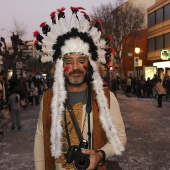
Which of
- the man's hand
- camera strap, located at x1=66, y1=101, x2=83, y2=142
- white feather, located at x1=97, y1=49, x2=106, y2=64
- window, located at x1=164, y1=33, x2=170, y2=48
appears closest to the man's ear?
white feather, located at x1=97, y1=49, x2=106, y2=64

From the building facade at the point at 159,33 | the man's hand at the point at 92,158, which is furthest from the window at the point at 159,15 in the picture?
the man's hand at the point at 92,158

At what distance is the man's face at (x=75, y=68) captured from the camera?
2.61m

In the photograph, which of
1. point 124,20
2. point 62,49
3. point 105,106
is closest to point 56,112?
point 105,106

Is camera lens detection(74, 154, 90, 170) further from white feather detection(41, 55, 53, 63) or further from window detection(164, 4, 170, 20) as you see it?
window detection(164, 4, 170, 20)

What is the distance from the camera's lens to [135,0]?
157 feet

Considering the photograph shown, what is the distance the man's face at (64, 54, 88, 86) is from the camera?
261cm

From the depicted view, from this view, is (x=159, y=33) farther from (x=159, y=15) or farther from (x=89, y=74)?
(x=89, y=74)

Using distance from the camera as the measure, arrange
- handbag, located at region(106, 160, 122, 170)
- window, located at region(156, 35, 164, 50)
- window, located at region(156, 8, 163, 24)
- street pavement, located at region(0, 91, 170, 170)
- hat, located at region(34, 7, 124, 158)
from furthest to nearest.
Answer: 1. window, located at region(156, 35, 164, 50)
2. window, located at region(156, 8, 163, 24)
3. street pavement, located at region(0, 91, 170, 170)
4. handbag, located at region(106, 160, 122, 170)
5. hat, located at region(34, 7, 124, 158)

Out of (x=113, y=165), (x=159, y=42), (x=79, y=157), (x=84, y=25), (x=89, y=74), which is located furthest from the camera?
(x=159, y=42)

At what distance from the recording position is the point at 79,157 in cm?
216

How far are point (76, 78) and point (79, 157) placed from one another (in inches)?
27.8

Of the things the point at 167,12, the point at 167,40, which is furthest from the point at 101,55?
the point at 167,12

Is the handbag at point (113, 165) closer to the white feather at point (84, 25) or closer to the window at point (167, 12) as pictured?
the white feather at point (84, 25)

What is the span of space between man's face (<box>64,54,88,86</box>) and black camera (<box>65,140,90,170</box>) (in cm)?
57
